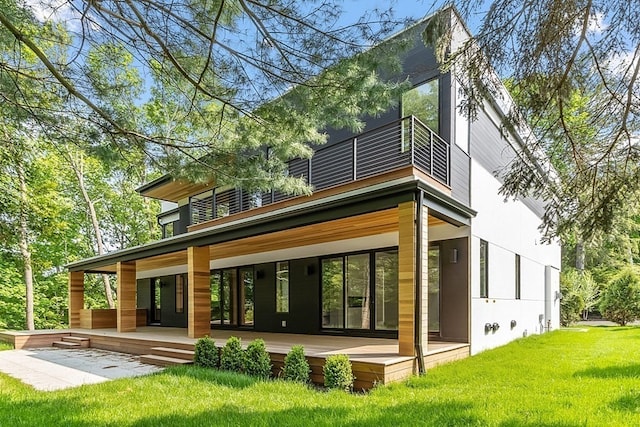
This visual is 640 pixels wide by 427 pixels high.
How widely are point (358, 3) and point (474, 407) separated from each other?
4.28 metres

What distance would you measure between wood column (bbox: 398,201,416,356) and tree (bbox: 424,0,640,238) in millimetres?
1641

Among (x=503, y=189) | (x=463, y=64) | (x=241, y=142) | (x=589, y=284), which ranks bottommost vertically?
(x=589, y=284)

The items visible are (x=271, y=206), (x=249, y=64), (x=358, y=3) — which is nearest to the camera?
(x=358, y=3)

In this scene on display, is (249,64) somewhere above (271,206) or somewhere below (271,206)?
above

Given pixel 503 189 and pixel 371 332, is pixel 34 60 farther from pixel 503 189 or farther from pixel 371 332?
pixel 371 332

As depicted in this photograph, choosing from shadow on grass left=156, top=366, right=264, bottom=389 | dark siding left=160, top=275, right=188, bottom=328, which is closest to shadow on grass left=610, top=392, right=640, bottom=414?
shadow on grass left=156, top=366, right=264, bottom=389

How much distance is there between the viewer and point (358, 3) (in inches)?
176

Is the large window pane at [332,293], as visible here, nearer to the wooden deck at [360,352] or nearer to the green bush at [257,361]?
the wooden deck at [360,352]

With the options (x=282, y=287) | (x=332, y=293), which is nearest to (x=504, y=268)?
(x=332, y=293)

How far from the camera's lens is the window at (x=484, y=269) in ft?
31.1

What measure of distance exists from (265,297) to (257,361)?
5.68 metres

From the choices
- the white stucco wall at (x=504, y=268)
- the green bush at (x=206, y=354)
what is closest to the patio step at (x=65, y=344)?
the green bush at (x=206, y=354)

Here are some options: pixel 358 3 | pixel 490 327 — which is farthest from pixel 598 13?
pixel 490 327

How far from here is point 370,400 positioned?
5.26 meters
